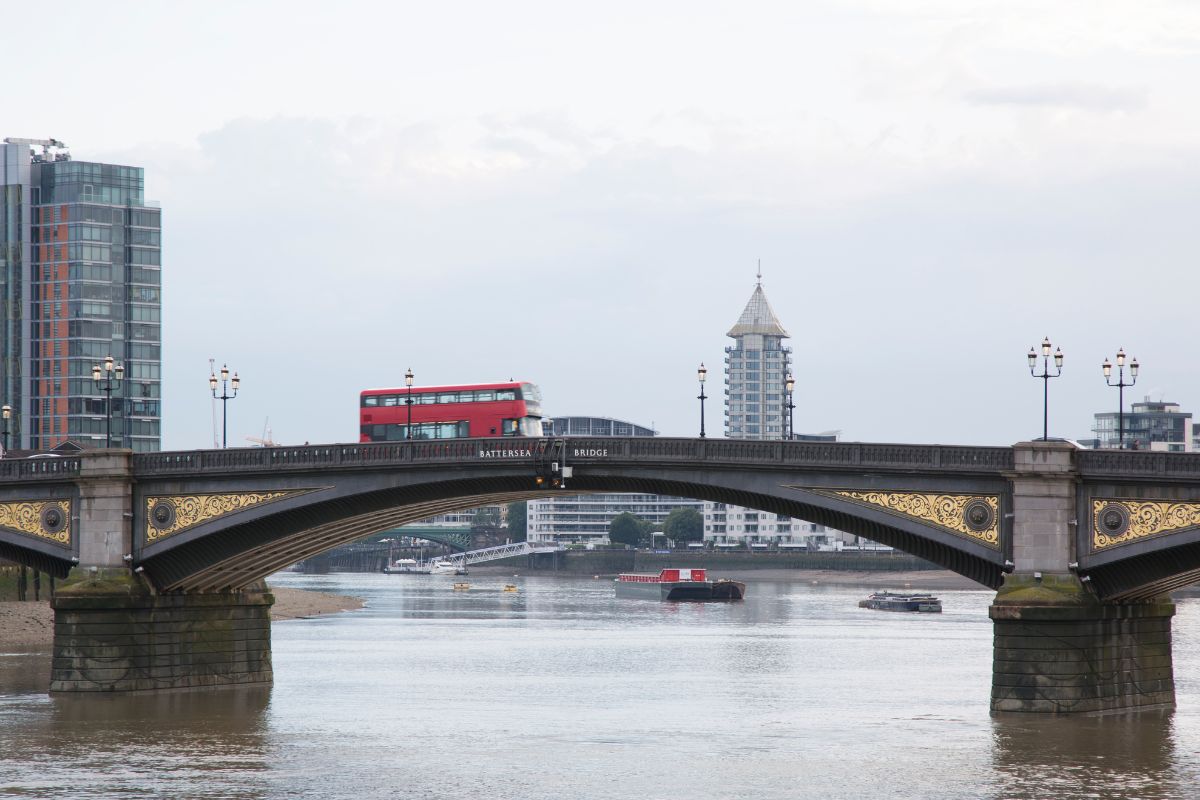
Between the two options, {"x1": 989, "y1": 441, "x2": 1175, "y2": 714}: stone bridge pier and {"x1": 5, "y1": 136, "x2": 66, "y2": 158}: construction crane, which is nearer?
{"x1": 989, "y1": 441, "x2": 1175, "y2": 714}: stone bridge pier

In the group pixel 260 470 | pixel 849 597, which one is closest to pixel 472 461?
pixel 260 470

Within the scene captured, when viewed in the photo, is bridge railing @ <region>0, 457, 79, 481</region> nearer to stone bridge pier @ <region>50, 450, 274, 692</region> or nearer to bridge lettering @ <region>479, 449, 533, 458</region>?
stone bridge pier @ <region>50, 450, 274, 692</region>

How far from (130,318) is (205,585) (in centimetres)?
11010

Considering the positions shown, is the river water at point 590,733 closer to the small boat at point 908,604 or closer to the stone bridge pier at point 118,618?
the stone bridge pier at point 118,618

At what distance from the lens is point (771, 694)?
73.6 metres

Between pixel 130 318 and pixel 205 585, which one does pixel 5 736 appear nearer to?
pixel 205 585

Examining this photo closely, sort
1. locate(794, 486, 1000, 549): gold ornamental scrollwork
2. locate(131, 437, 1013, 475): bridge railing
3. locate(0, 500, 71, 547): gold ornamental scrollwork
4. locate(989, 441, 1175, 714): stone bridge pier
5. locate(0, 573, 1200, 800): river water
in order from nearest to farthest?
locate(0, 573, 1200, 800): river water < locate(989, 441, 1175, 714): stone bridge pier < locate(794, 486, 1000, 549): gold ornamental scrollwork < locate(131, 437, 1013, 475): bridge railing < locate(0, 500, 71, 547): gold ornamental scrollwork

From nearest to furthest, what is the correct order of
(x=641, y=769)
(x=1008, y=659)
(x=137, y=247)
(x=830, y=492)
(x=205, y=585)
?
(x=641, y=769), (x=1008, y=659), (x=830, y=492), (x=205, y=585), (x=137, y=247)

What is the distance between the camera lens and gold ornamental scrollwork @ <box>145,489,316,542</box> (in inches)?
2554

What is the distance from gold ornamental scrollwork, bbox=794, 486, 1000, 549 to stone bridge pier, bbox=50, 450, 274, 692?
2533 cm

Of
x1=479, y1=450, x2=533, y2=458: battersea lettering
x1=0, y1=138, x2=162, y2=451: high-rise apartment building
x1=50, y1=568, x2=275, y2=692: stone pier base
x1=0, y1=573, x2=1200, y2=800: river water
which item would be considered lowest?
x1=0, y1=573, x2=1200, y2=800: river water

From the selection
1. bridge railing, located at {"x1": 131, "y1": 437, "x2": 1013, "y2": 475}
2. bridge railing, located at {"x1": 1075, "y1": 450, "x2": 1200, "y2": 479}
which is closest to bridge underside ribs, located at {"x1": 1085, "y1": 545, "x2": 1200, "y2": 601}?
bridge railing, located at {"x1": 1075, "y1": 450, "x2": 1200, "y2": 479}

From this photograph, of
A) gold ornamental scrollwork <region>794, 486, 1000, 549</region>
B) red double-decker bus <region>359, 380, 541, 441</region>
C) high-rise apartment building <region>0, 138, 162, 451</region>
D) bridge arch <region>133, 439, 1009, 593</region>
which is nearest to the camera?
gold ornamental scrollwork <region>794, 486, 1000, 549</region>

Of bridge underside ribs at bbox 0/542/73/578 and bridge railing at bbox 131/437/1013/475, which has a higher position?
bridge railing at bbox 131/437/1013/475
